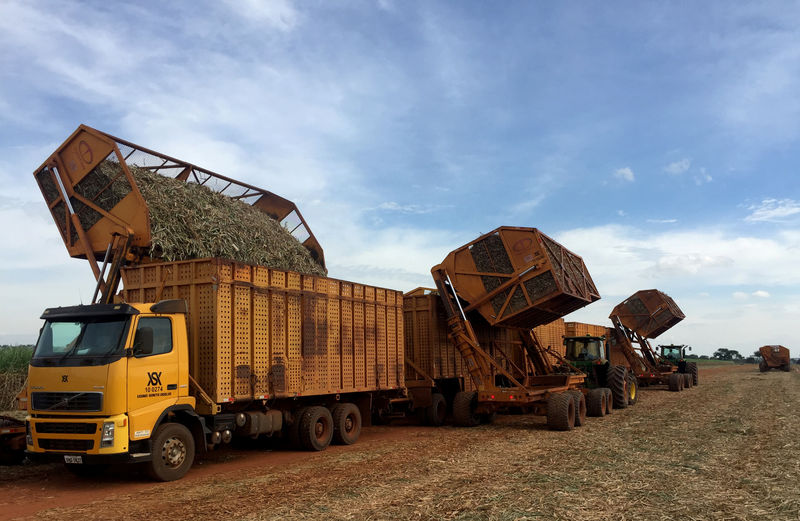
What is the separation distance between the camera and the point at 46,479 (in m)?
9.77

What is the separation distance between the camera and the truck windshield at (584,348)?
72.3ft

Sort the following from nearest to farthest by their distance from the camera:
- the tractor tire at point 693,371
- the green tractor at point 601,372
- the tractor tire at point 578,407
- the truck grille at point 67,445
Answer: the truck grille at point 67,445, the tractor tire at point 578,407, the green tractor at point 601,372, the tractor tire at point 693,371

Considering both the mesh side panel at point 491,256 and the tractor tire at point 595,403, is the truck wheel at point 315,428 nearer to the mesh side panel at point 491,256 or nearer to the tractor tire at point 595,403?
the mesh side panel at point 491,256

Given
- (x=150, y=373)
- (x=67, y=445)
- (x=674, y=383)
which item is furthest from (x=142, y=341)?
(x=674, y=383)

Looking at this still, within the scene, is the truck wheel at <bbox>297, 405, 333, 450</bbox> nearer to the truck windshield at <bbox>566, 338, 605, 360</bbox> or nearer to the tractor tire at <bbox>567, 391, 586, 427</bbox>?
the tractor tire at <bbox>567, 391, 586, 427</bbox>

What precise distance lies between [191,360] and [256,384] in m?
1.19

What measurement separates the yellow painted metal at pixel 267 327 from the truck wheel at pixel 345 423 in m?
0.40

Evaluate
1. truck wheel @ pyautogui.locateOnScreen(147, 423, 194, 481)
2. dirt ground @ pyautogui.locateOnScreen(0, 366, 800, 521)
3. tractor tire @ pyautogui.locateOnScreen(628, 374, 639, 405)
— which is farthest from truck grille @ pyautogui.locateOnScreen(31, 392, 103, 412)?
tractor tire @ pyautogui.locateOnScreen(628, 374, 639, 405)

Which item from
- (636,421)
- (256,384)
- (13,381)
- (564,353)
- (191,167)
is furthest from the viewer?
(564,353)

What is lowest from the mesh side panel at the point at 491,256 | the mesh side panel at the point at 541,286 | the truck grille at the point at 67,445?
the truck grille at the point at 67,445

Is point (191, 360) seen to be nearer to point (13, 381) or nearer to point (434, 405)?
point (434, 405)

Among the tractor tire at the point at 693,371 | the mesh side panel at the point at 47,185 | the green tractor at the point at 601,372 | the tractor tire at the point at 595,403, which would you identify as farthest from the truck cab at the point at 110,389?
the tractor tire at the point at 693,371

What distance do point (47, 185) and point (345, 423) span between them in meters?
7.70

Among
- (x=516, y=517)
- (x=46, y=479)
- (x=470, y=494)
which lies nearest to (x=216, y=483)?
(x=46, y=479)
